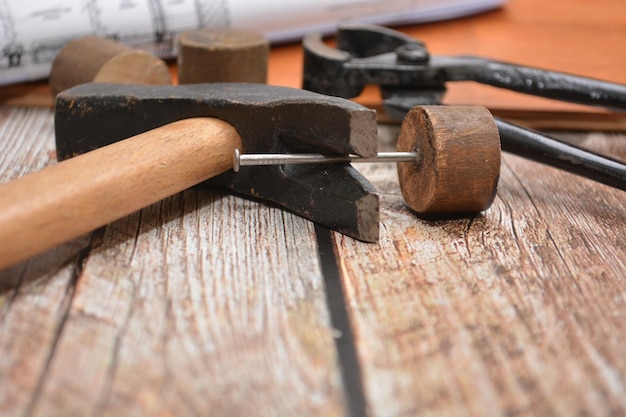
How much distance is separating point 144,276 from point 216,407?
27 centimetres

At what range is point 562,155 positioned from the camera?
1153mm

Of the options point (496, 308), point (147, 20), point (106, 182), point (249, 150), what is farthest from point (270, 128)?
point (147, 20)

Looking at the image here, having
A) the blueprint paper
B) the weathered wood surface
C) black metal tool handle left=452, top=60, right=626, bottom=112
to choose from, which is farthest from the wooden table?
the blueprint paper

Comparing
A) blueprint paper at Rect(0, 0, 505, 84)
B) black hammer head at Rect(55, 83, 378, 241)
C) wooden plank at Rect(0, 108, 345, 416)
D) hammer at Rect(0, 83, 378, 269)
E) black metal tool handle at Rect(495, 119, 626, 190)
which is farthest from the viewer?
blueprint paper at Rect(0, 0, 505, 84)

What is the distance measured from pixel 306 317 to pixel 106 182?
1.02 feet

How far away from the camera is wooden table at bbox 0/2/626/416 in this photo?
77cm

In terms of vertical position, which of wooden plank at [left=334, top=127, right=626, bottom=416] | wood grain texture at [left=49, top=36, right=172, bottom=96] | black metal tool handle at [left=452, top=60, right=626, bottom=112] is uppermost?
black metal tool handle at [left=452, top=60, right=626, bottom=112]

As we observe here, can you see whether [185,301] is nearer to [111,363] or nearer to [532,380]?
[111,363]

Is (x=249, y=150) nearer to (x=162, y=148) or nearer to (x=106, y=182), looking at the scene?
(x=162, y=148)

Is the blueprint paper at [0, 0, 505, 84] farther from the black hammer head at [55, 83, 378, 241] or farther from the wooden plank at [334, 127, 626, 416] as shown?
the wooden plank at [334, 127, 626, 416]

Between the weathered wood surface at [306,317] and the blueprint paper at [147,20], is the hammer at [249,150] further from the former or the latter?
the blueprint paper at [147,20]

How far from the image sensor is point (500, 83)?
1.40m

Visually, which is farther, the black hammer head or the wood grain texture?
the wood grain texture

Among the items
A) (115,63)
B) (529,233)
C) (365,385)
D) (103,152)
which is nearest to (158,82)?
(115,63)
